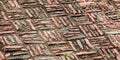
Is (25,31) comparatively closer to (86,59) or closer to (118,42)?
(86,59)

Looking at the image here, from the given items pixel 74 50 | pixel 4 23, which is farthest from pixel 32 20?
pixel 74 50

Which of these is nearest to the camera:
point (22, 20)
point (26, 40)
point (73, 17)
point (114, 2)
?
point (26, 40)

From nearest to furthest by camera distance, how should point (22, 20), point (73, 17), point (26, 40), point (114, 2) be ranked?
point (26, 40) → point (22, 20) → point (73, 17) → point (114, 2)

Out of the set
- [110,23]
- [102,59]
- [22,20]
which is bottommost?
[102,59]

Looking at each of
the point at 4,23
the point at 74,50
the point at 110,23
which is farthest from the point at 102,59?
the point at 4,23

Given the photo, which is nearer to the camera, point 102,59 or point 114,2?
point 102,59

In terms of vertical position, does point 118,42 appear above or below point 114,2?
below
